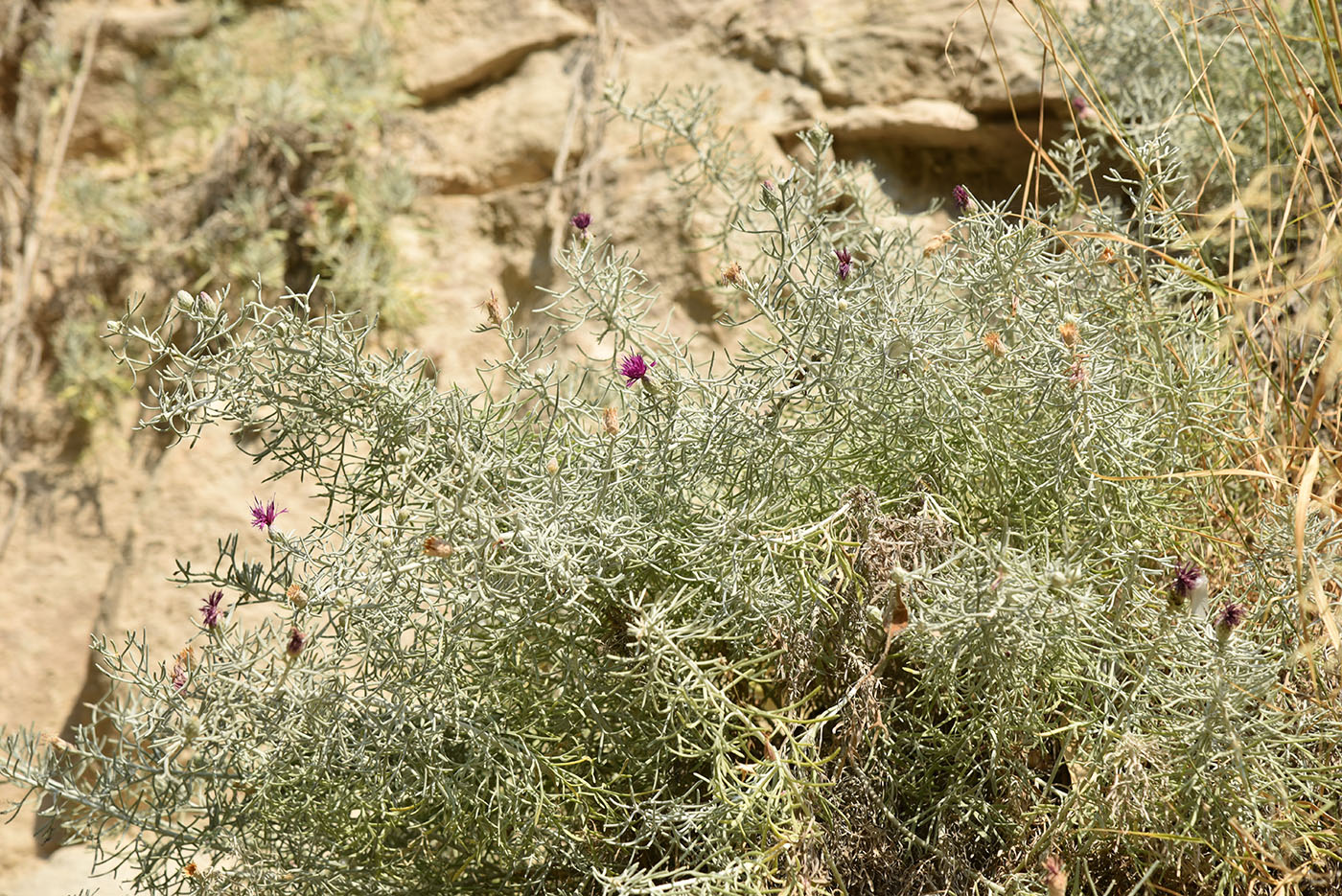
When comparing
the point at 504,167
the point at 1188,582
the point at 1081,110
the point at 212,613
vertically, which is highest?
the point at 1081,110

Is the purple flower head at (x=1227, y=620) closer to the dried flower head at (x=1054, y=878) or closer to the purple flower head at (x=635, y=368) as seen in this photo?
the dried flower head at (x=1054, y=878)

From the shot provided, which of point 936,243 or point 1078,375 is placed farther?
point 936,243

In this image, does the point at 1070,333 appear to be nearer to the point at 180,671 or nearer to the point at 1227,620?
the point at 1227,620

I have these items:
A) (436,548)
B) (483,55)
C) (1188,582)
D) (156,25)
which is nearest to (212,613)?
(436,548)

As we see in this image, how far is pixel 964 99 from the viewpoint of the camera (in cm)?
218

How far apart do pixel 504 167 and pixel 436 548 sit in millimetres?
1722

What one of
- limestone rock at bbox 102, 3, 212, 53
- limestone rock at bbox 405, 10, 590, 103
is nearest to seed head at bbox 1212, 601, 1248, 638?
limestone rock at bbox 405, 10, 590, 103

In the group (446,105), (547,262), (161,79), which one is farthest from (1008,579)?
(161,79)

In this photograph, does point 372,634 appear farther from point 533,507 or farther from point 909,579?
point 909,579

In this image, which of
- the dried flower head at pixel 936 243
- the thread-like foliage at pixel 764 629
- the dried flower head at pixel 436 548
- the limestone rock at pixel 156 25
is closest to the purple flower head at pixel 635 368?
the thread-like foliage at pixel 764 629

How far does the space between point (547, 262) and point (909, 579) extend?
162 centimetres

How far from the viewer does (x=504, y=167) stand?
2557 mm

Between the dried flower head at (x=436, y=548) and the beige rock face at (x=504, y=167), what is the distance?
1.15 meters

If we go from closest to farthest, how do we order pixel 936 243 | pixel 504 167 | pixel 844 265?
pixel 844 265, pixel 936 243, pixel 504 167
